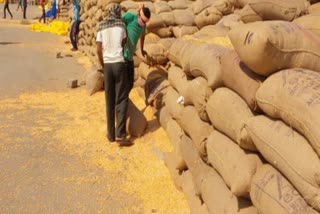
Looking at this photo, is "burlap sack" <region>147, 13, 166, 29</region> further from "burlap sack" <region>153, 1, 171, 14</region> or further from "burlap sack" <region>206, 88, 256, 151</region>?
"burlap sack" <region>206, 88, 256, 151</region>

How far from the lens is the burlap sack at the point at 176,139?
149 inches

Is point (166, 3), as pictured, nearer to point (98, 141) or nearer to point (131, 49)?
point (131, 49)

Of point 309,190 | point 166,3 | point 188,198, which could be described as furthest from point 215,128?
point 166,3

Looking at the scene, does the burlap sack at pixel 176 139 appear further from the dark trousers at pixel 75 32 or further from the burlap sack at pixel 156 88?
the dark trousers at pixel 75 32

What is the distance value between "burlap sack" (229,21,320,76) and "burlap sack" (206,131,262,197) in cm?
58

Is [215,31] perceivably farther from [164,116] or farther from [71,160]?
[71,160]

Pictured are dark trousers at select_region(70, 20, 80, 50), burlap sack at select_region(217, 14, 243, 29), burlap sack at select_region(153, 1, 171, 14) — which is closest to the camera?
burlap sack at select_region(217, 14, 243, 29)

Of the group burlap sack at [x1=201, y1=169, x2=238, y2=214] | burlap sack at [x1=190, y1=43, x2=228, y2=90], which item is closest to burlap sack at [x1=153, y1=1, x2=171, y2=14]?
burlap sack at [x1=190, y1=43, x2=228, y2=90]

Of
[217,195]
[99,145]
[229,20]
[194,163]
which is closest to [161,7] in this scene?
[229,20]

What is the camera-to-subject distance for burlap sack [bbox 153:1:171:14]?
6.53 meters

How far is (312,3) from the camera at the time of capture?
3756mm

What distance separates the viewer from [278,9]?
3186mm

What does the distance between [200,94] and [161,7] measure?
12.0 feet

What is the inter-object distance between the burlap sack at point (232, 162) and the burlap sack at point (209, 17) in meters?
3.06
